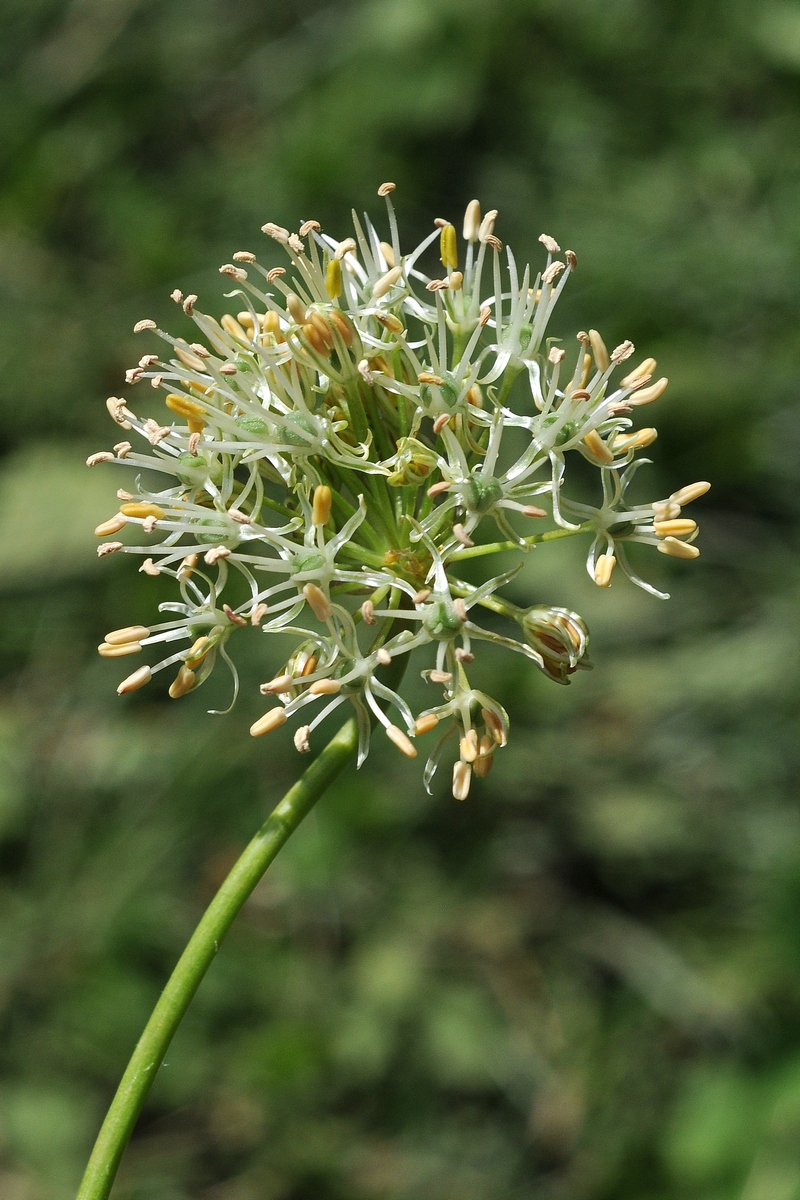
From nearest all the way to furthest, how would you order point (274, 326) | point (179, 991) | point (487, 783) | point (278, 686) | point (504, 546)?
point (179, 991) < point (278, 686) < point (504, 546) < point (274, 326) < point (487, 783)

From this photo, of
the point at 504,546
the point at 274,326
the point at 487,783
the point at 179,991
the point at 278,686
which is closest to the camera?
the point at 179,991

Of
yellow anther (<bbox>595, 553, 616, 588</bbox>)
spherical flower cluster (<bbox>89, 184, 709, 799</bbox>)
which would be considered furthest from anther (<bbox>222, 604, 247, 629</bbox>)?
yellow anther (<bbox>595, 553, 616, 588</bbox>)

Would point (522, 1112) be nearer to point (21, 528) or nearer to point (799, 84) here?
point (21, 528)

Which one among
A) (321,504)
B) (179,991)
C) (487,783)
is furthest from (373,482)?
(487,783)

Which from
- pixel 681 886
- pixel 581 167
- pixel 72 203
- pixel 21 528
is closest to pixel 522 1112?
pixel 681 886

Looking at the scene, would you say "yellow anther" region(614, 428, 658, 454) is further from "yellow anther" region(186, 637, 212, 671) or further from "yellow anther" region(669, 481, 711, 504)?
"yellow anther" region(186, 637, 212, 671)

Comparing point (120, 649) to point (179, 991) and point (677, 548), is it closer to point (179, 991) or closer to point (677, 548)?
point (179, 991)

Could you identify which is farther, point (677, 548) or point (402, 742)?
point (677, 548)
